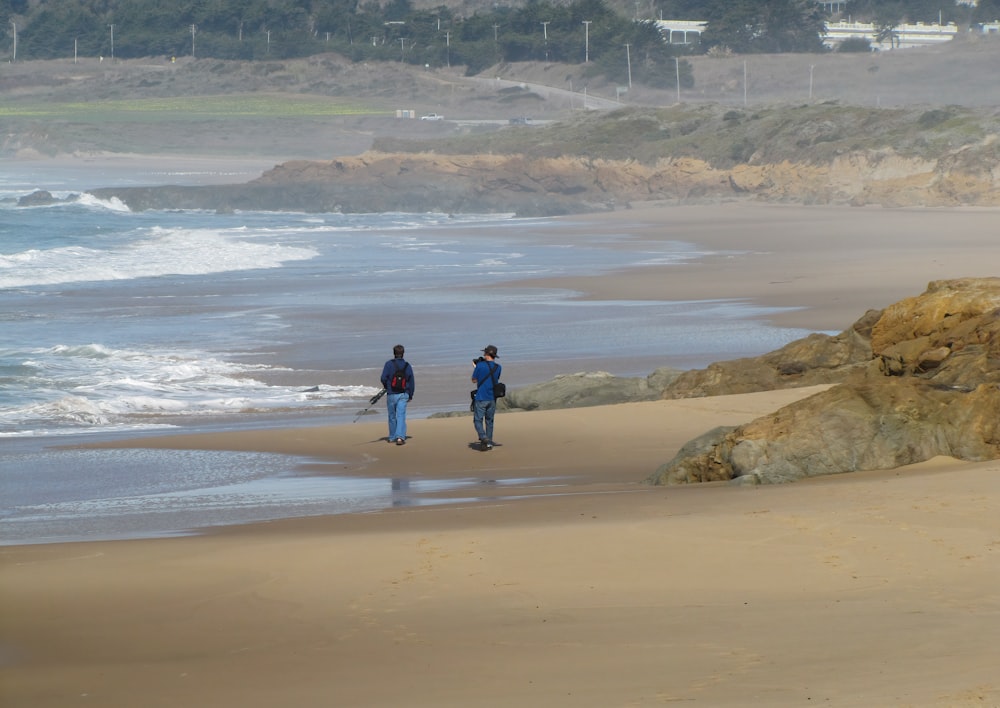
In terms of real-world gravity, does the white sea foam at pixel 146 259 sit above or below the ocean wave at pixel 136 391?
above

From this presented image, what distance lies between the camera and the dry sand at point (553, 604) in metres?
5.82

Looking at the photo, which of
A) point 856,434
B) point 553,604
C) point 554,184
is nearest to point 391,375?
point 856,434

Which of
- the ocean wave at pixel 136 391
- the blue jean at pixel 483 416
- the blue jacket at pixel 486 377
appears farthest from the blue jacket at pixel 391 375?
the ocean wave at pixel 136 391

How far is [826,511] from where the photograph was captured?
8.60 m

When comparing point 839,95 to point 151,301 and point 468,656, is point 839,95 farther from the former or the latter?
point 468,656

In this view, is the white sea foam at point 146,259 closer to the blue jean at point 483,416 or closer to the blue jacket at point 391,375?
the blue jacket at point 391,375

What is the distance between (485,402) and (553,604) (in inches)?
245

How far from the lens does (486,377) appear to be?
13.5 meters

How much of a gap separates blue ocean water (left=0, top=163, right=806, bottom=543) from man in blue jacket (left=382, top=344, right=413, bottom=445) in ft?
3.48

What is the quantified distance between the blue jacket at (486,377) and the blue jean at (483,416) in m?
0.06

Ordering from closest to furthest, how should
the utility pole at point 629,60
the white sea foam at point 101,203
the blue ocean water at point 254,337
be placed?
the blue ocean water at point 254,337, the white sea foam at point 101,203, the utility pole at point 629,60

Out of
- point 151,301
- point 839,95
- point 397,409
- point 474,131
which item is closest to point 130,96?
point 474,131

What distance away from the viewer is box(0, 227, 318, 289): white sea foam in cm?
3509

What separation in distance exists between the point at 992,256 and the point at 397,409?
73.3 ft
